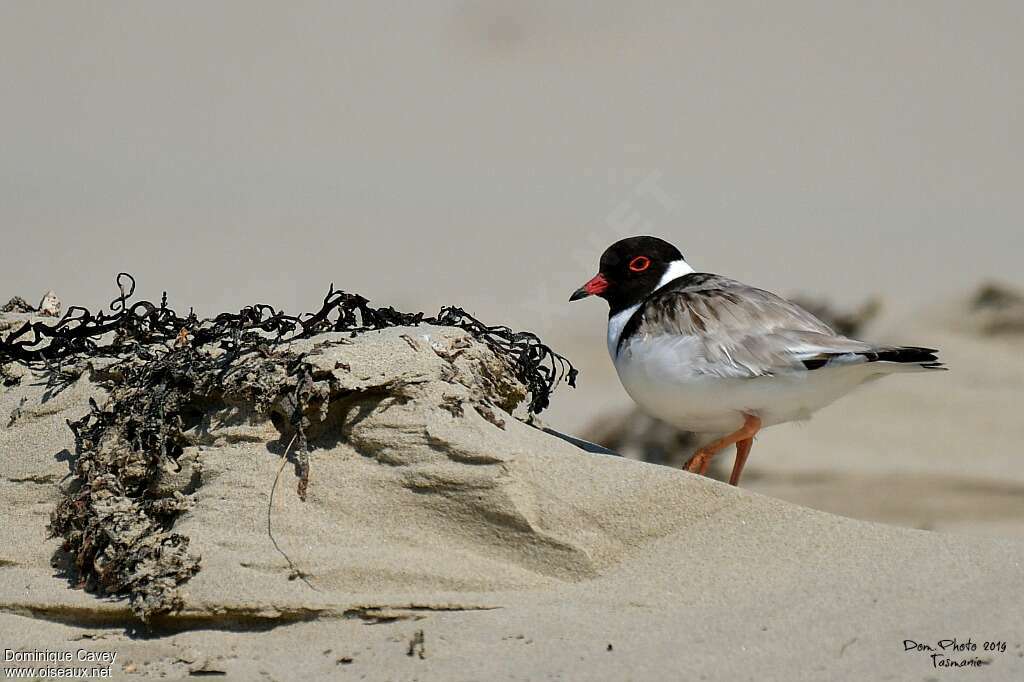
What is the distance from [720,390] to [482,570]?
1519 mm

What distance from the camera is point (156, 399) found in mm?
4512

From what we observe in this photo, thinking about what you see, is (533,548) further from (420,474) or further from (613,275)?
(613,275)

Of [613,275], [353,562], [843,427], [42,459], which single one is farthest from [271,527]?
[843,427]

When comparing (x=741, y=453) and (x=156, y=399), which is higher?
(x=741, y=453)

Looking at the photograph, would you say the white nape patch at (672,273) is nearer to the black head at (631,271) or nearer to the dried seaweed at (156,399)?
the black head at (631,271)

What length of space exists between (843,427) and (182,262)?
9.47m

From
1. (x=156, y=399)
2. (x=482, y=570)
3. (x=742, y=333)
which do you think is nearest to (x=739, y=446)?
(x=742, y=333)

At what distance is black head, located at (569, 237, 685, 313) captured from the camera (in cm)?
596

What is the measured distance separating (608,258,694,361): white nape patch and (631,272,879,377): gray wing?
268mm

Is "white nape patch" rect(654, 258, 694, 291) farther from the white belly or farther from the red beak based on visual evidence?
the white belly

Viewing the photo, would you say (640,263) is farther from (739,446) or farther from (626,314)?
(739,446)

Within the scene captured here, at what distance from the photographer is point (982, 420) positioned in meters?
9.68

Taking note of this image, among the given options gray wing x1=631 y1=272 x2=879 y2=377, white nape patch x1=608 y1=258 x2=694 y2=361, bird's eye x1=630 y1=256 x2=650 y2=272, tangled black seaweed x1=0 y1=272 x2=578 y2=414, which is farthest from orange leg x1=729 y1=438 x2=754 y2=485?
bird's eye x1=630 y1=256 x2=650 y2=272

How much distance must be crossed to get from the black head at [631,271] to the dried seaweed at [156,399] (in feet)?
2.02
